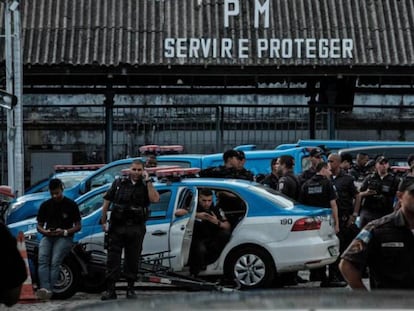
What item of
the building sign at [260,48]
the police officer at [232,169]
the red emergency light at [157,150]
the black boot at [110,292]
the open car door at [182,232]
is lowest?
the black boot at [110,292]

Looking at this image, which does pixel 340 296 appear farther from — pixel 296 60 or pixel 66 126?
pixel 66 126

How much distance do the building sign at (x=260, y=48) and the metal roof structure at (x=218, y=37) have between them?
24 mm

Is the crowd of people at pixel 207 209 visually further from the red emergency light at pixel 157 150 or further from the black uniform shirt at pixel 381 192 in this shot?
the red emergency light at pixel 157 150

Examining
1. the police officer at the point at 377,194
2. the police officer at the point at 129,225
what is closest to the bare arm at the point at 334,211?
the police officer at the point at 377,194

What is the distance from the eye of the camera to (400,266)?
5.93 m

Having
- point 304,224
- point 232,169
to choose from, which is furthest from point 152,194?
point 232,169

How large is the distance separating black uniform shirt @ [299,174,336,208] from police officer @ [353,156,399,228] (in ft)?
2.76

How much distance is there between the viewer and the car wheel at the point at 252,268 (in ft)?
38.5

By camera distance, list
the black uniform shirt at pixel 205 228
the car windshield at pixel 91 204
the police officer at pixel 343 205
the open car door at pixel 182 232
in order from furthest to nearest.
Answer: the police officer at pixel 343 205, the car windshield at pixel 91 204, the black uniform shirt at pixel 205 228, the open car door at pixel 182 232

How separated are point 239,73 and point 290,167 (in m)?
9.12

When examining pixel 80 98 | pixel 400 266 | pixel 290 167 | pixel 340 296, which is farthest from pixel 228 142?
pixel 340 296

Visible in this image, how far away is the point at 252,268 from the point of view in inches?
464

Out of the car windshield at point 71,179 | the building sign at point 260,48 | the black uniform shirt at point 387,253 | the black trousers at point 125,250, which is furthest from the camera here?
the building sign at point 260,48

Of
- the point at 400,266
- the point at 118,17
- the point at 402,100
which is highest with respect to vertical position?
the point at 118,17
